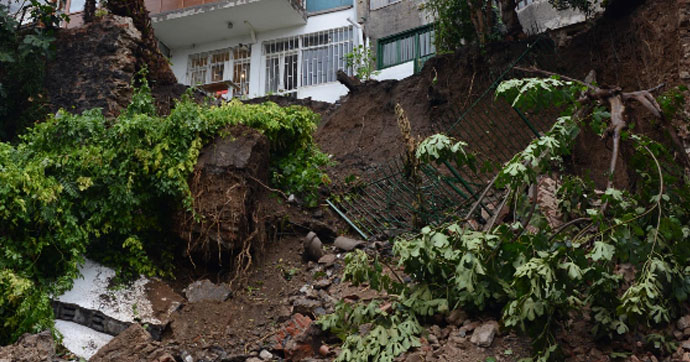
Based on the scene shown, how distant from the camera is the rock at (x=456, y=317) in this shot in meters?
4.98

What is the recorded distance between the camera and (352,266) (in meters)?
5.06

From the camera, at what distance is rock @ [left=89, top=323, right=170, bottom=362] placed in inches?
214

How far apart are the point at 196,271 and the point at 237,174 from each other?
1242 mm

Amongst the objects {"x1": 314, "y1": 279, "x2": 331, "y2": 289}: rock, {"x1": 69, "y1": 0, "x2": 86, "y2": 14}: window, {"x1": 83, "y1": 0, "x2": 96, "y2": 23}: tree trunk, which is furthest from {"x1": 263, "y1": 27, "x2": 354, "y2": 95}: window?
{"x1": 314, "y1": 279, "x2": 331, "y2": 289}: rock

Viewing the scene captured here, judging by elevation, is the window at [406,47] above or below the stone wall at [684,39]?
above

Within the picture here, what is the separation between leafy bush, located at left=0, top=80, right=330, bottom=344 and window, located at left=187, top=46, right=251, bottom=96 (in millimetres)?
7137

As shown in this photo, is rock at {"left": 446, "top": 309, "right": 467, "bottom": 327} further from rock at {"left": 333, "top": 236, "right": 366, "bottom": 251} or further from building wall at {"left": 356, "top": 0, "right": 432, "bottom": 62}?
building wall at {"left": 356, "top": 0, "right": 432, "bottom": 62}

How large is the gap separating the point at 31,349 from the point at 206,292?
6.27 feet

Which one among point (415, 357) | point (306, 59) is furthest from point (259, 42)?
point (415, 357)

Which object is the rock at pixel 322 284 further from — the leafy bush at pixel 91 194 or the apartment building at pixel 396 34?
the apartment building at pixel 396 34

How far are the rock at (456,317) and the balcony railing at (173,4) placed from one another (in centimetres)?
1115

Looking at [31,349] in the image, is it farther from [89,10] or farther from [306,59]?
[306,59]

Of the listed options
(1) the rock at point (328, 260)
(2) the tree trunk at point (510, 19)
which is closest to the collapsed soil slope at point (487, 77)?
(2) the tree trunk at point (510, 19)

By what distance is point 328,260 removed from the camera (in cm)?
726
